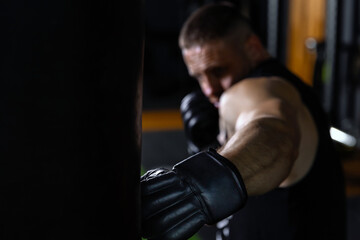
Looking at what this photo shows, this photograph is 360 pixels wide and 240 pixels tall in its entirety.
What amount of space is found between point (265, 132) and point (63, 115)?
0.41 m

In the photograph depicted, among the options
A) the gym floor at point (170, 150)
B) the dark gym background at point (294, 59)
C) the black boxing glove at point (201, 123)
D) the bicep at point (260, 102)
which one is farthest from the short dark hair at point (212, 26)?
the gym floor at point (170, 150)

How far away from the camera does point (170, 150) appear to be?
3.81m

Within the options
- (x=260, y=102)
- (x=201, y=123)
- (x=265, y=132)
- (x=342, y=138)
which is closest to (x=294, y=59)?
(x=342, y=138)

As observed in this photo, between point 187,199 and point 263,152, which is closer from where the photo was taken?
point 187,199

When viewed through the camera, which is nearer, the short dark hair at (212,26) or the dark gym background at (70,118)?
the dark gym background at (70,118)

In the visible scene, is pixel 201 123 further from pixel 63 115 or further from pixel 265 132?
pixel 63 115

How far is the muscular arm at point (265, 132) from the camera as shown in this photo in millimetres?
716

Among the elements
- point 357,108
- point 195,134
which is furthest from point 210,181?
point 357,108

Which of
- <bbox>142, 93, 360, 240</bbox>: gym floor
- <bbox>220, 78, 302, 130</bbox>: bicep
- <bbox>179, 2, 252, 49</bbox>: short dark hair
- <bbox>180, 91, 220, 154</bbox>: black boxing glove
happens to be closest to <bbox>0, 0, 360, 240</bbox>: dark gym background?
<bbox>220, 78, 302, 130</bbox>: bicep

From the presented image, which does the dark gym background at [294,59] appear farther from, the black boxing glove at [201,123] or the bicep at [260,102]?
the bicep at [260,102]

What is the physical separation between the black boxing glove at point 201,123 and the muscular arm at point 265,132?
1.43 feet

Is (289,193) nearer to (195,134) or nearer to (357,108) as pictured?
(195,134)

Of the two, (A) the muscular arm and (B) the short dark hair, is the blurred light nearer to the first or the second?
(B) the short dark hair

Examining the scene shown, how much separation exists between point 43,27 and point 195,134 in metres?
1.14
